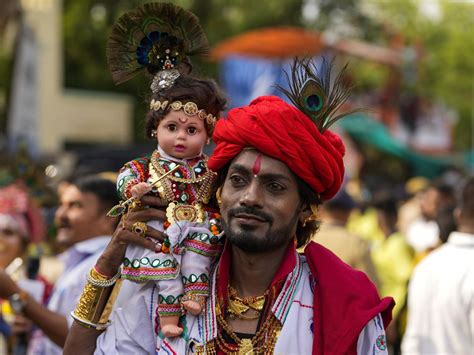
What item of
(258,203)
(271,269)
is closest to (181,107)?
(258,203)

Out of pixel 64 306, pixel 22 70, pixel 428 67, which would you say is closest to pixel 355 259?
Answer: pixel 64 306

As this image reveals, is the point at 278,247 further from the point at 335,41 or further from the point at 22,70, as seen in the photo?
the point at 335,41

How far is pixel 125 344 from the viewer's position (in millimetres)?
3312

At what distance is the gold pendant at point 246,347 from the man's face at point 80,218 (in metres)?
2.45

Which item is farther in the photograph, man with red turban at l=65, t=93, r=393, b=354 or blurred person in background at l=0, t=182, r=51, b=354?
blurred person in background at l=0, t=182, r=51, b=354

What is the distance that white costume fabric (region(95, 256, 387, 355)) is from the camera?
3.12 meters

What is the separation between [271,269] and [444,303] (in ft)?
7.66

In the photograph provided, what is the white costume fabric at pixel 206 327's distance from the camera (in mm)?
3125

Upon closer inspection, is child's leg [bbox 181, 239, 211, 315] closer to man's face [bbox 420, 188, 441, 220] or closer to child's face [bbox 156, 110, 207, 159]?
child's face [bbox 156, 110, 207, 159]

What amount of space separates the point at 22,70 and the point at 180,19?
41.1ft

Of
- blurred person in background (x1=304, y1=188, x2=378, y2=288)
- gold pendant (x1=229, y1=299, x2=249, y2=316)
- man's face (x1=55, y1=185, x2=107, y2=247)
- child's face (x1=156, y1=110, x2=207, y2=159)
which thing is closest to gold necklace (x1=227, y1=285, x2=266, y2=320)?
gold pendant (x1=229, y1=299, x2=249, y2=316)

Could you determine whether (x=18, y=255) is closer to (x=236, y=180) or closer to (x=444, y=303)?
(x=444, y=303)

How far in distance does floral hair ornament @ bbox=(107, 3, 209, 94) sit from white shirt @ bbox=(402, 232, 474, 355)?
8.23 feet

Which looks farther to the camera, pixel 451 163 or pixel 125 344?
pixel 451 163
